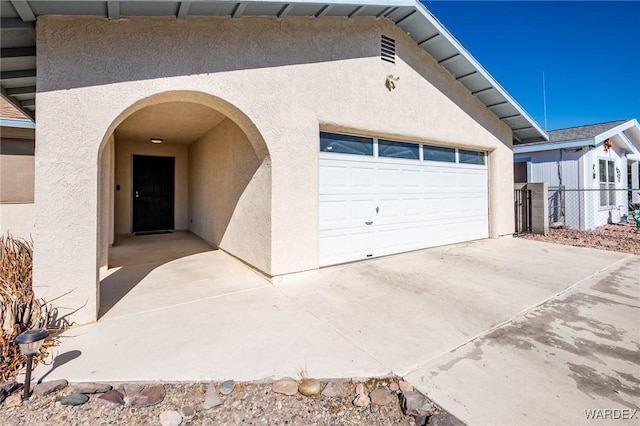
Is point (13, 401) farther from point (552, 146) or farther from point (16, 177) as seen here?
point (552, 146)

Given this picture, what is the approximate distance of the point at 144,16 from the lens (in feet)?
11.6

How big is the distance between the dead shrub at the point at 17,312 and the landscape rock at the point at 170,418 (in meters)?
1.39

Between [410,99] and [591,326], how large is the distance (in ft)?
16.6

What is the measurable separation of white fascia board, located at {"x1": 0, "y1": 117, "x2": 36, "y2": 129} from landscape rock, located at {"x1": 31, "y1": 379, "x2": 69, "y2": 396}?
7.02m

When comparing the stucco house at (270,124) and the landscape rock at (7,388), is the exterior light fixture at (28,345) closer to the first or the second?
the landscape rock at (7,388)

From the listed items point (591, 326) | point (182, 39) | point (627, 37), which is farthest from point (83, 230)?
point (627, 37)

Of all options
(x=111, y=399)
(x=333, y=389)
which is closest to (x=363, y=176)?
(x=333, y=389)

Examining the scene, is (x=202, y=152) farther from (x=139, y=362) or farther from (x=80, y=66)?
(x=139, y=362)

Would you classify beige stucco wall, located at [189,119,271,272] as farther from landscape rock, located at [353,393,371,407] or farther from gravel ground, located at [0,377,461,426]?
landscape rock, located at [353,393,371,407]

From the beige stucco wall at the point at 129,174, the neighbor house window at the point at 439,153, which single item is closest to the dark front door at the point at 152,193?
the beige stucco wall at the point at 129,174

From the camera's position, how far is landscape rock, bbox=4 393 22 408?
2.06m

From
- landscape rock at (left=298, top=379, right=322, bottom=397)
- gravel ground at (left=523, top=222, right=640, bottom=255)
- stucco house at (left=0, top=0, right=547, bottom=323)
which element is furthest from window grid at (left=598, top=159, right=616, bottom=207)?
landscape rock at (left=298, top=379, right=322, bottom=397)

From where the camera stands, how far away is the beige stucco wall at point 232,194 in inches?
195

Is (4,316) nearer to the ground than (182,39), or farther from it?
nearer to the ground
